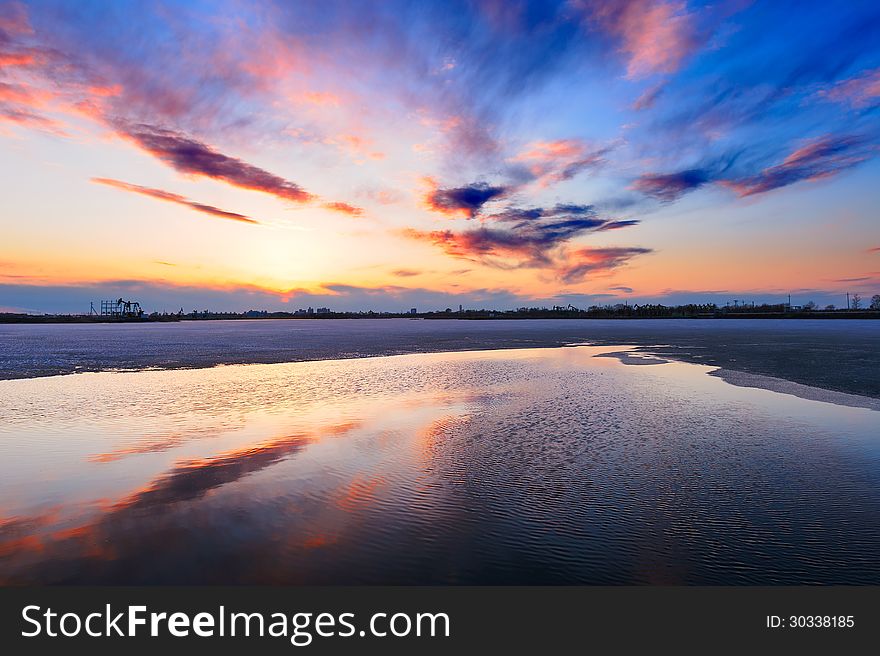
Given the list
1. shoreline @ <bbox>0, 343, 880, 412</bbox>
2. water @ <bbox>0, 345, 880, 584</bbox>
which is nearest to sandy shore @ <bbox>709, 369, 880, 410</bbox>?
shoreline @ <bbox>0, 343, 880, 412</bbox>

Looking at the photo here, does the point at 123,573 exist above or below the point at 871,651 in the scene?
above

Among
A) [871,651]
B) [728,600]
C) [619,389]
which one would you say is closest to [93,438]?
[728,600]

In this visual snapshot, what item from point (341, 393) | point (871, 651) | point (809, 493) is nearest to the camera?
point (871, 651)

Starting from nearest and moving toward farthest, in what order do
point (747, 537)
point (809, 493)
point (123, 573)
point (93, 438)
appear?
point (123, 573) < point (747, 537) < point (809, 493) < point (93, 438)

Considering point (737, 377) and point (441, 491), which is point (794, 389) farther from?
point (441, 491)

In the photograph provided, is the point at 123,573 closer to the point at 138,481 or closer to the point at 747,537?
the point at 138,481

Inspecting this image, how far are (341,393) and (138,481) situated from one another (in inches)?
483

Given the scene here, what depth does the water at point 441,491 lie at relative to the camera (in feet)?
23.6

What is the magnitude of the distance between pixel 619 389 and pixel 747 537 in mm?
15841

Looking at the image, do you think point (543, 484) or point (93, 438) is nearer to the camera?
point (543, 484)

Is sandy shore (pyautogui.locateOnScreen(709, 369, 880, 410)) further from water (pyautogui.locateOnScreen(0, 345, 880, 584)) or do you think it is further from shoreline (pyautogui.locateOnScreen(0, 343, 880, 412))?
water (pyautogui.locateOnScreen(0, 345, 880, 584))

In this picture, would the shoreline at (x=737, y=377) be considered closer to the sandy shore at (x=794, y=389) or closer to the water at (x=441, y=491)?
the sandy shore at (x=794, y=389)

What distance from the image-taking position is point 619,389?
23406 mm

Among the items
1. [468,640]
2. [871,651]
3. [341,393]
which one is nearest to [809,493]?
[871,651]
